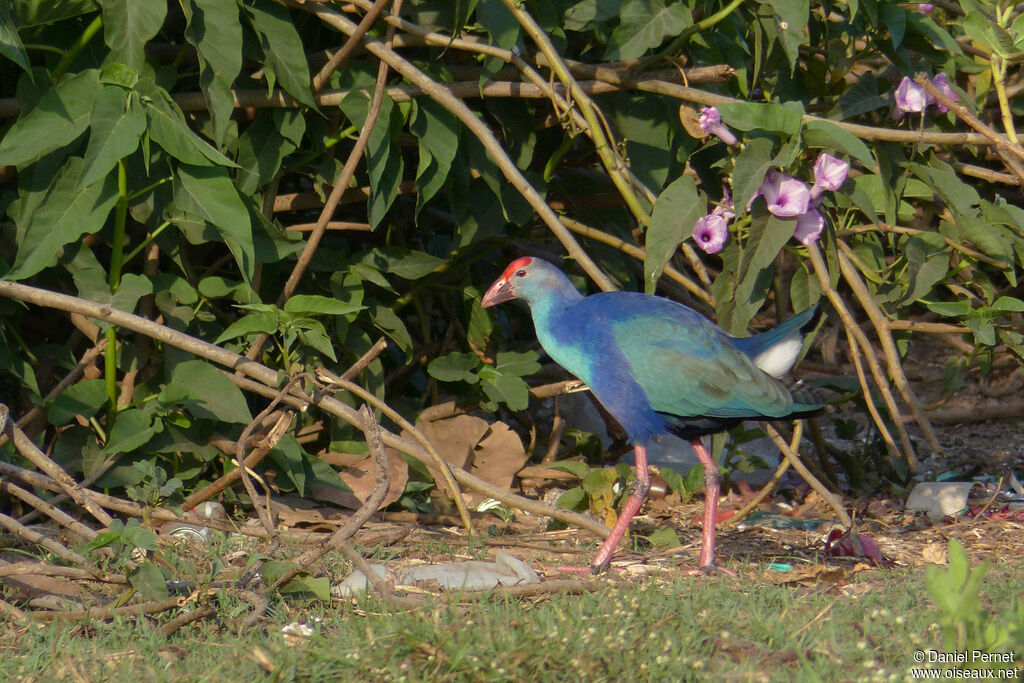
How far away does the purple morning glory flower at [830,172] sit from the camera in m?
3.14

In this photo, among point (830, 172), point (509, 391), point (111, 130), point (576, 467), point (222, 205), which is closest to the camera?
point (111, 130)

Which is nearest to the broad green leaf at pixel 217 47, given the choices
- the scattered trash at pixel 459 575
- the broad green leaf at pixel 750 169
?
the scattered trash at pixel 459 575

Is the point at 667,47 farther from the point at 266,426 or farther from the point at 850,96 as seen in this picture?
the point at 266,426

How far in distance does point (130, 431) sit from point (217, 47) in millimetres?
1164

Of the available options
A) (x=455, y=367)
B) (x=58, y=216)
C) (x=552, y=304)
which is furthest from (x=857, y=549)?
(x=58, y=216)

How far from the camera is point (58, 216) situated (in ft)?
9.93

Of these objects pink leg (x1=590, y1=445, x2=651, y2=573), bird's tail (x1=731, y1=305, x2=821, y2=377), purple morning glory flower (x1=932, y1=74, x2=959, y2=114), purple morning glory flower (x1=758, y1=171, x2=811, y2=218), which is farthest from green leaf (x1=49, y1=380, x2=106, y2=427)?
purple morning glory flower (x1=932, y1=74, x2=959, y2=114)

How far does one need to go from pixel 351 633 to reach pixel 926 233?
2.24m

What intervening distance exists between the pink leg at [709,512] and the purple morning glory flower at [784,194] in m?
0.79

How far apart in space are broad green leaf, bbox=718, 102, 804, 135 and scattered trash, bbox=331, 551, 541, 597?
→ 4.41 feet

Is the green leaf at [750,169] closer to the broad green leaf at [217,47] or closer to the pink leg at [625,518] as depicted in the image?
the pink leg at [625,518]

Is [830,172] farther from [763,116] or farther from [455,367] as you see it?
[455,367]

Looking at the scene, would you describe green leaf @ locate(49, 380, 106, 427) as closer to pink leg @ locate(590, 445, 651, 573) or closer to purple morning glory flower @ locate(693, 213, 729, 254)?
pink leg @ locate(590, 445, 651, 573)

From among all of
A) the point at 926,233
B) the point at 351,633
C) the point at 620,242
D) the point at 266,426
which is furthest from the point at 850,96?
the point at 351,633
